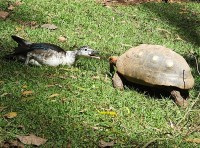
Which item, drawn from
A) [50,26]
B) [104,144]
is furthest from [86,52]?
[104,144]

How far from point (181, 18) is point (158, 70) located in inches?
188

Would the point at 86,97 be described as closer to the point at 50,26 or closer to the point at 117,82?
the point at 117,82

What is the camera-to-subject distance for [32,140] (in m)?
4.35

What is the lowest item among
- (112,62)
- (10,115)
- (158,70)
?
(10,115)

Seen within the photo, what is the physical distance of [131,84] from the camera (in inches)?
242

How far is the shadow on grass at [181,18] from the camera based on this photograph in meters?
9.09

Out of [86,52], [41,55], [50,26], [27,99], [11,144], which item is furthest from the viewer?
Answer: [50,26]

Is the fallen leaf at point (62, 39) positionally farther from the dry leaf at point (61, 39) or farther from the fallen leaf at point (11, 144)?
the fallen leaf at point (11, 144)

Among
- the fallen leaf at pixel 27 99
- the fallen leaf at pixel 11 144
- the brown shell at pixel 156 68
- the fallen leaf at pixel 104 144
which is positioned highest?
the brown shell at pixel 156 68

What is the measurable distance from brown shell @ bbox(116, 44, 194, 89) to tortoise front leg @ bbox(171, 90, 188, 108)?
120 mm

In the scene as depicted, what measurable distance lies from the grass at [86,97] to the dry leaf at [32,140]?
0.22 feet

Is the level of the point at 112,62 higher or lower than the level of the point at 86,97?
higher

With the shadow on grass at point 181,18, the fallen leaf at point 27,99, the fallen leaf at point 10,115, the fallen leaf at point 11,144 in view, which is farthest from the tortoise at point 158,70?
the shadow on grass at point 181,18

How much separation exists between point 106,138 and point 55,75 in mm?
1733
